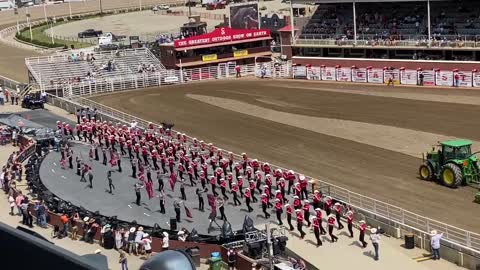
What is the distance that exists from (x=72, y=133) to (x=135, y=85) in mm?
17040

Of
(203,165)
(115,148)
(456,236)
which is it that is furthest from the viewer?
(115,148)

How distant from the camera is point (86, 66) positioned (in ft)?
184

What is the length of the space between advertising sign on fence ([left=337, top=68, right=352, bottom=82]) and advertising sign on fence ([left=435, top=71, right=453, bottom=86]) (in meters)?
6.55

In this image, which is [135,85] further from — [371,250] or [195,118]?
[371,250]

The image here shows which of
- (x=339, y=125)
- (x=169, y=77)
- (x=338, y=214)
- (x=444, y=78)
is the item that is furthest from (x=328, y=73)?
(x=338, y=214)

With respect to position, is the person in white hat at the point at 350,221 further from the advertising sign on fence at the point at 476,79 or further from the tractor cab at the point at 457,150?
the advertising sign on fence at the point at 476,79

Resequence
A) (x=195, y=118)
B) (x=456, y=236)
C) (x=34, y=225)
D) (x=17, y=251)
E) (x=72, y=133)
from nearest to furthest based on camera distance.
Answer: (x=17, y=251), (x=456, y=236), (x=34, y=225), (x=72, y=133), (x=195, y=118)

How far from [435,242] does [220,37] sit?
131ft

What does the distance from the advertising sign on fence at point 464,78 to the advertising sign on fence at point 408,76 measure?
314 cm

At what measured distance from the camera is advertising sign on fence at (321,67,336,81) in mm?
50625

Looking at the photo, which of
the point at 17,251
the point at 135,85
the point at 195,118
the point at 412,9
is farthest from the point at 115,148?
the point at 412,9

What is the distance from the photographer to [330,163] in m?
27.9

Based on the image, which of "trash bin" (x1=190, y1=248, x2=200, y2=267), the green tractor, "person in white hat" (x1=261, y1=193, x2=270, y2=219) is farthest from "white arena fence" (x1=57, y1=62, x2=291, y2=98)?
"trash bin" (x1=190, y1=248, x2=200, y2=267)

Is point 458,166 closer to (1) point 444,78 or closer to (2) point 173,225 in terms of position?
(2) point 173,225
